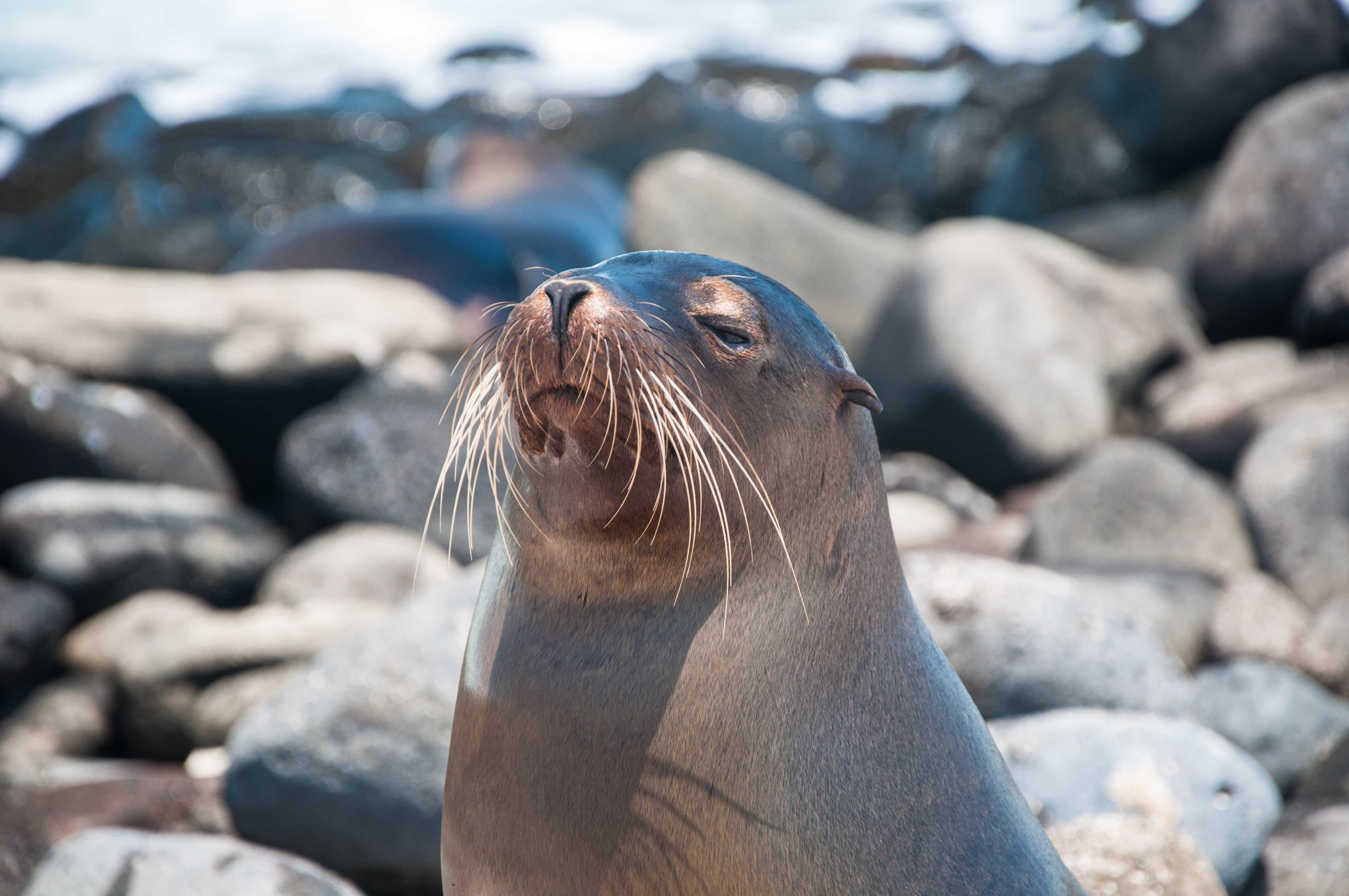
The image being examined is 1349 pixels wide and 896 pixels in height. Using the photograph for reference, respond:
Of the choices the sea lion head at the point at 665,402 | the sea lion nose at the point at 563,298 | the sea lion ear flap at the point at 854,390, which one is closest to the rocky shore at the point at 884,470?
the sea lion head at the point at 665,402

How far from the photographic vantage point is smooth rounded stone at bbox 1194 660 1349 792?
564 centimetres

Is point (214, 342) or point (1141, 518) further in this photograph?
point (214, 342)

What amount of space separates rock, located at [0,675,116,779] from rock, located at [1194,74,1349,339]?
387 inches

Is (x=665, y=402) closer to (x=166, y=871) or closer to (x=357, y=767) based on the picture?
(x=166, y=871)

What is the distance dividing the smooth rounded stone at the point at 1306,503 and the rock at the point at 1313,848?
2.86 metres

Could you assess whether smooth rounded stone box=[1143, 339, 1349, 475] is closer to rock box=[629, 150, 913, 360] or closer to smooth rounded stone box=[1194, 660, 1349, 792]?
rock box=[629, 150, 913, 360]

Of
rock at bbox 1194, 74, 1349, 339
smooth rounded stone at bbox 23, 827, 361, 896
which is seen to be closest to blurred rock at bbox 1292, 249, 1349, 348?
rock at bbox 1194, 74, 1349, 339

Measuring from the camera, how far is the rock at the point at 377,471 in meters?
8.34

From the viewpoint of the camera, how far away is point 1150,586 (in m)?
Result: 6.76

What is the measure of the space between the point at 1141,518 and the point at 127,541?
20.2ft

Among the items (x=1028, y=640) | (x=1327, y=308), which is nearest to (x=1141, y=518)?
(x=1327, y=308)

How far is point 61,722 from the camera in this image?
6332 mm

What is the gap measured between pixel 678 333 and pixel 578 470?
33 centimetres

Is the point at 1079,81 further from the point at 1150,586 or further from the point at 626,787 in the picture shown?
the point at 626,787
